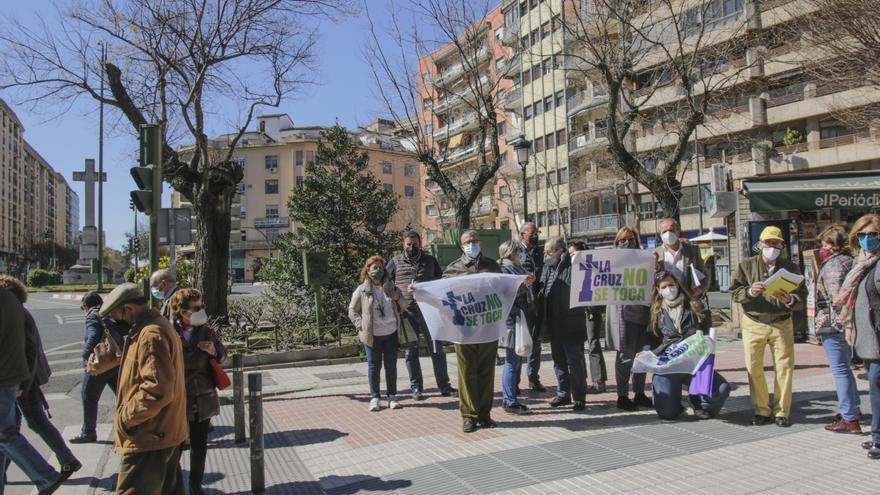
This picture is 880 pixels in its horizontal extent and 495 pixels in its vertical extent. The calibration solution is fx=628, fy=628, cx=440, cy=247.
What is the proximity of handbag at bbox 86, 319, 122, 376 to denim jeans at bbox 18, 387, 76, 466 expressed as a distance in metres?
0.58

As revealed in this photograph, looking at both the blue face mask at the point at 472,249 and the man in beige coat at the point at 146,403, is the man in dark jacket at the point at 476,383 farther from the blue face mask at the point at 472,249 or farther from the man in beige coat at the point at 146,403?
the man in beige coat at the point at 146,403

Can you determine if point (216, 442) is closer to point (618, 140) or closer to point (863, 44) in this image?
point (618, 140)

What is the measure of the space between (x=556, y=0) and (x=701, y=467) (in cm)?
4522

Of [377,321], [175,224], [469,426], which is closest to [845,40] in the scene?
[377,321]

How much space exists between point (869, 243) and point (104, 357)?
22.9ft

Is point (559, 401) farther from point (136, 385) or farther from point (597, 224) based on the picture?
point (597, 224)

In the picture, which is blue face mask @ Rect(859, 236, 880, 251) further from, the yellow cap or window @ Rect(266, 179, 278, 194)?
window @ Rect(266, 179, 278, 194)

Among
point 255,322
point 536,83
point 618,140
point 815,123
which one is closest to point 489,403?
point 255,322

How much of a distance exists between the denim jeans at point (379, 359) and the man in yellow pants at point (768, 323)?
388 cm

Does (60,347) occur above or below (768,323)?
below

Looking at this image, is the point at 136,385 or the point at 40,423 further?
the point at 40,423

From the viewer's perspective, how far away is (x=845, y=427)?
5742 millimetres

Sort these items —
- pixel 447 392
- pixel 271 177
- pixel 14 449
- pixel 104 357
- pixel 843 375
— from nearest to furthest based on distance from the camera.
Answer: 1. pixel 14 449
2. pixel 843 375
3. pixel 104 357
4. pixel 447 392
5. pixel 271 177

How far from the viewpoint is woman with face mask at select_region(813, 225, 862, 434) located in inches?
224
